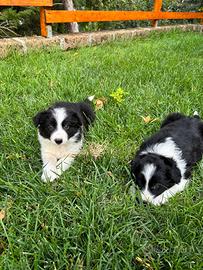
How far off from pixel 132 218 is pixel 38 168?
1194 mm

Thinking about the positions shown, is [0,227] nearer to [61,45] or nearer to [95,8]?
[61,45]

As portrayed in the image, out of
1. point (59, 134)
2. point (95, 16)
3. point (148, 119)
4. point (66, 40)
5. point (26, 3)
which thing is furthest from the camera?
point (95, 16)

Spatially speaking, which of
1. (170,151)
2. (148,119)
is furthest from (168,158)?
(148,119)

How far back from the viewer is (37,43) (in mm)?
7855

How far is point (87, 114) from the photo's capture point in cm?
410

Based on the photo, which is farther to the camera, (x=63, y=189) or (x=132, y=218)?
(x=63, y=189)

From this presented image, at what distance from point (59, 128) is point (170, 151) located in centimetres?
107

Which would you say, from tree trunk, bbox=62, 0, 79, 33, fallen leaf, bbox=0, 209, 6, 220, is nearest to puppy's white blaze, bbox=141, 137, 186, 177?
fallen leaf, bbox=0, 209, 6, 220

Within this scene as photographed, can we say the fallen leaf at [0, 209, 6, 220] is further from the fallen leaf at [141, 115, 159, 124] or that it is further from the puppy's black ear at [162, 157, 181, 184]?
the fallen leaf at [141, 115, 159, 124]

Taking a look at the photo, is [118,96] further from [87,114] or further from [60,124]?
[60,124]

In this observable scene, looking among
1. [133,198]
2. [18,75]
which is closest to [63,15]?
[18,75]

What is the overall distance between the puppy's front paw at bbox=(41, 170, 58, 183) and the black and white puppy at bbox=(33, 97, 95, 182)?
148 mm

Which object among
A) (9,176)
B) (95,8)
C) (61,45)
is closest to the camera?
(9,176)

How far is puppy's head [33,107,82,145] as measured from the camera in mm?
3580
